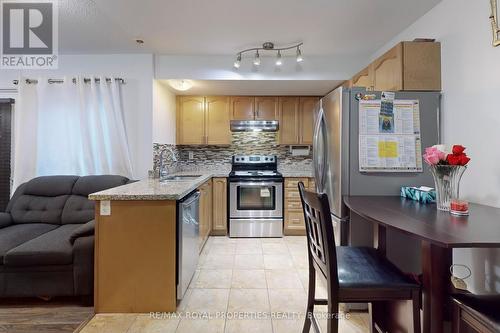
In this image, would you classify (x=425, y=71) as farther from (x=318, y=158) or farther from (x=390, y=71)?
(x=318, y=158)

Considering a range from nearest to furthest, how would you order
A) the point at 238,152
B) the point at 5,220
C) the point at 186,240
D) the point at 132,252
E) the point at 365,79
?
1. the point at 132,252
2. the point at 186,240
3. the point at 5,220
4. the point at 365,79
5. the point at 238,152

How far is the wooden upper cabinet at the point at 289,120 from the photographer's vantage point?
4059 mm

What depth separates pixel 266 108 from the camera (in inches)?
159

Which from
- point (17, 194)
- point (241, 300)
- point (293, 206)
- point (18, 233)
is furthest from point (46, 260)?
point (293, 206)

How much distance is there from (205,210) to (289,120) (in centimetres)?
191

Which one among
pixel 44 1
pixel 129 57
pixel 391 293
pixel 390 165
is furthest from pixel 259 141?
pixel 391 293

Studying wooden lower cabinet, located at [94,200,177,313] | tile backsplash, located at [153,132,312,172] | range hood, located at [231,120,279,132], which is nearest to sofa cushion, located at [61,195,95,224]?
wooden lower cabinet, located at [94,200,177,313]

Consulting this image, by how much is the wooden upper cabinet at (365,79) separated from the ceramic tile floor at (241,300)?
78.9 inches

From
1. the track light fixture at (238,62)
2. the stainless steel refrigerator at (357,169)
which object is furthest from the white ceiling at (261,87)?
the stainless steel refrigerator at (357,169)

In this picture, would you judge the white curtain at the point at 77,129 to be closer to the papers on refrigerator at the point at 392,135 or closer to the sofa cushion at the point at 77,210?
the sofa cushion at the point at 77,210

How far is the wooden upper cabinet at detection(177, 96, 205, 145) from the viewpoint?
13.3 feet

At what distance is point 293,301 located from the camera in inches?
82.7

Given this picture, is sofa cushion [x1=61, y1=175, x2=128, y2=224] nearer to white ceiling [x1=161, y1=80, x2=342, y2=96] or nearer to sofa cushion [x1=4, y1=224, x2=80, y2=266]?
sofa cushion [x1=4, y1=224, x2=80, y2=266]

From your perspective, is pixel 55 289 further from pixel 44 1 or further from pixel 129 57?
pixel 129 57
